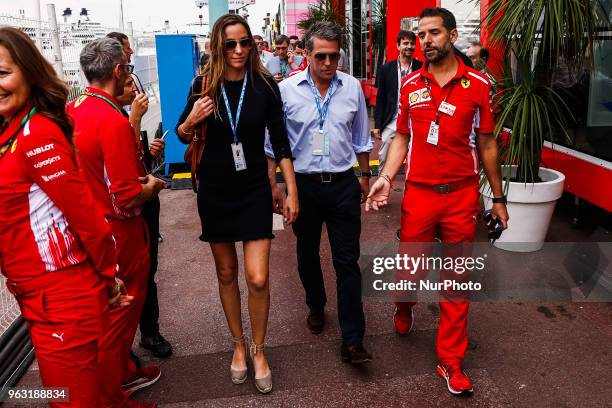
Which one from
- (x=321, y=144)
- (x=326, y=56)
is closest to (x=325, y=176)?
(x=321, y=144)

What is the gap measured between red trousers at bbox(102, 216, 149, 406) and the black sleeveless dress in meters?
0.36

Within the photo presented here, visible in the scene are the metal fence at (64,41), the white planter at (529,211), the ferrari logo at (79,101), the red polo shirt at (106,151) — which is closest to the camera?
the red polo shirt at (106,151)

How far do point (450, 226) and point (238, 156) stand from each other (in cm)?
124

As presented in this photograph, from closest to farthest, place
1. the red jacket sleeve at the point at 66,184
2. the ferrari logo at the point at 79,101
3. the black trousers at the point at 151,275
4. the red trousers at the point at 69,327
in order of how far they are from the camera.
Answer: the red jacket sleeve at the point at 66,184 → the red trousers at the point at 69,327 → the ferrari logo at the point at 79,101 → the black trousers at the point at 151,275

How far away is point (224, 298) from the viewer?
331cm

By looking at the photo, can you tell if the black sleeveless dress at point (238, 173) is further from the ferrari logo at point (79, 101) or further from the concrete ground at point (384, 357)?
the concrete ground at point (384, 357)

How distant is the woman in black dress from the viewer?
3.00m

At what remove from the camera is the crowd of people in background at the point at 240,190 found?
2.04 metres

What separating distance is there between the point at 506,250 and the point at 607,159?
1143 mm

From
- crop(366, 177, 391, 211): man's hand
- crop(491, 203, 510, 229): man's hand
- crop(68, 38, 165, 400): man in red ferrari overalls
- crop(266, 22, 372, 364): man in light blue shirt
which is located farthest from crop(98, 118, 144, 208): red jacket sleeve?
crop(491, 203, 510, 229): man's hand

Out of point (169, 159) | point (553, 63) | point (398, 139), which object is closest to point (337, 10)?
point (169, 159)

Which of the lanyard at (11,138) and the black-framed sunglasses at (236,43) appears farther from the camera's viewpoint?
the black-framed sunglasses at (236,43)

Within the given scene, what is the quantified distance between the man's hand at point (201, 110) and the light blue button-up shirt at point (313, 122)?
0.61 metres

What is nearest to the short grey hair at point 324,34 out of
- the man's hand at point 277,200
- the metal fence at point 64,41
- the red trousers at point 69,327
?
the man's hand at point 277,200
